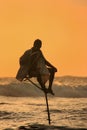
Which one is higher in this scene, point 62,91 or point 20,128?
point 20,128

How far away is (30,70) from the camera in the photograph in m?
15.8

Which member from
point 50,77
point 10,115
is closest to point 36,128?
point 50,77

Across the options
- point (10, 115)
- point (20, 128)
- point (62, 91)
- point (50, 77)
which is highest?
point (50, 77)

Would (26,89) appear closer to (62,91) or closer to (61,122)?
(62,91)

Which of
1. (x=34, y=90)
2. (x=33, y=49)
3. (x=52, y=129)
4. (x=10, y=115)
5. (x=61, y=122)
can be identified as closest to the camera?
(x=52, y=129)

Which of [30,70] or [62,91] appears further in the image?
[62,91]

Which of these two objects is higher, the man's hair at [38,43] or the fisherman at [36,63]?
the man's hair at [38,43]

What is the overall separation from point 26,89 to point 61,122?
1908 inches

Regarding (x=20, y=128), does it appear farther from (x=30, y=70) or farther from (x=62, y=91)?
(x=62, y=91)

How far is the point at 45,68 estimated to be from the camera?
1588cm

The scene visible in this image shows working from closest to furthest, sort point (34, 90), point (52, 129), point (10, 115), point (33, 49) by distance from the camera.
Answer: point (52, 129) → point (33, 49) → point (10, 115) → point (34, 90)

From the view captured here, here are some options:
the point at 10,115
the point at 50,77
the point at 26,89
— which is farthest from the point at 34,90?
the point at 50,77

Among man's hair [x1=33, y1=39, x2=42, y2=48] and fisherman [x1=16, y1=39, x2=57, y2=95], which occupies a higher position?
man's hair [x1=33, y1=39, x2=42, y2=48]

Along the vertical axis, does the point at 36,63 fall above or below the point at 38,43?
below
